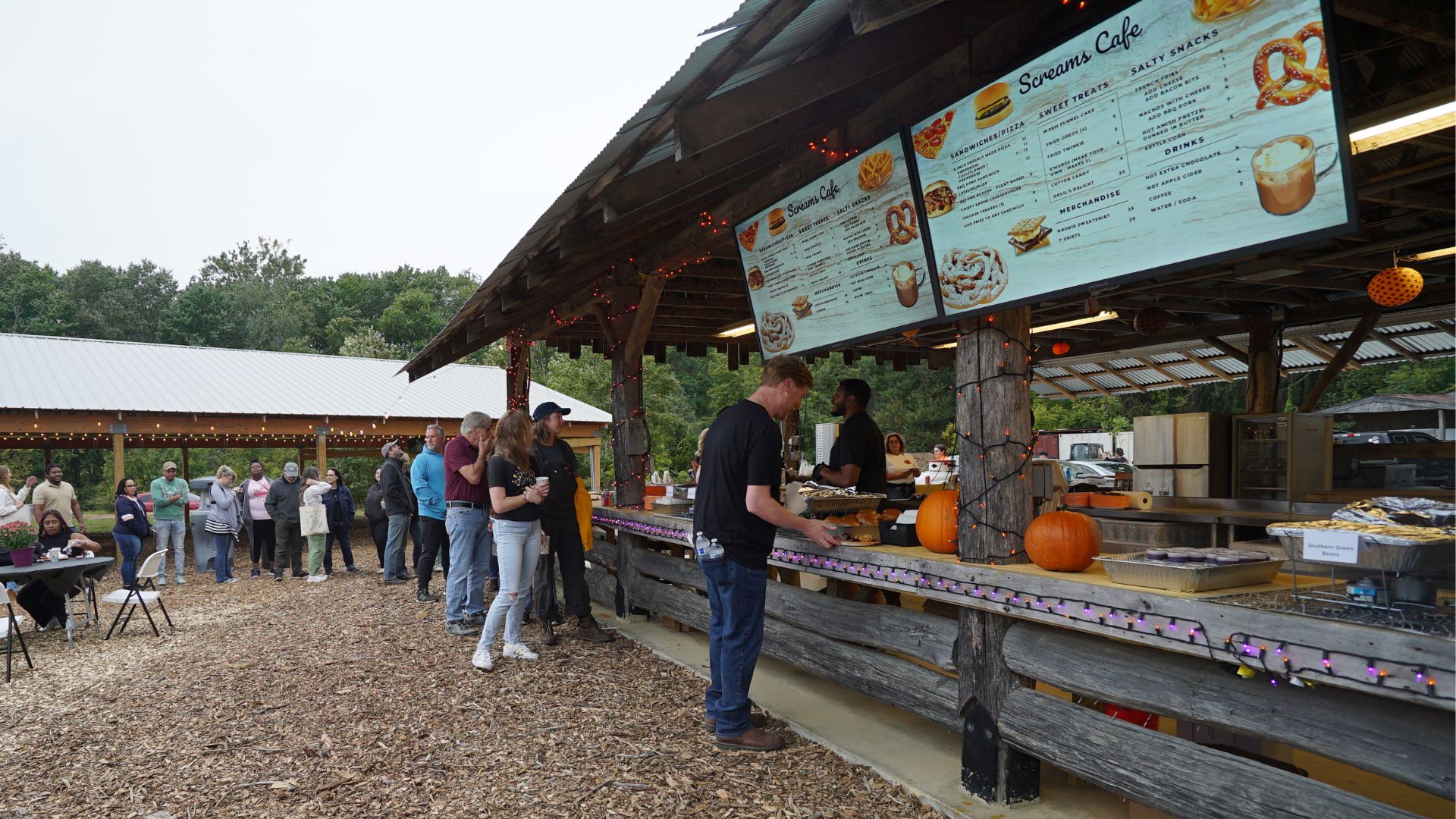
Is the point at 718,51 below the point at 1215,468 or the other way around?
the other way around

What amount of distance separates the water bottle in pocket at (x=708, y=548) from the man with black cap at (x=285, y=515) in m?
9.27

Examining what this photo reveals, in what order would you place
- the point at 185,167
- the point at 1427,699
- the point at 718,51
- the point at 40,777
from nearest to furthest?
the point at 1427,699
the point at 718,51
the point at 40,777
the point at 185,167

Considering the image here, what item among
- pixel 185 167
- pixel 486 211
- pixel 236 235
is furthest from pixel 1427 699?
pixel 486 211

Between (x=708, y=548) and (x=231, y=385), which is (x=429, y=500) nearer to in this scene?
(x=708, y=548)

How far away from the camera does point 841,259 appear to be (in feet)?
16.4

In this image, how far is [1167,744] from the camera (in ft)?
9.66

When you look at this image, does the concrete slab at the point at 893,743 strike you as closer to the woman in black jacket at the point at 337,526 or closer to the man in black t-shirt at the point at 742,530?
the man in black t-shirt at the point at 742,530

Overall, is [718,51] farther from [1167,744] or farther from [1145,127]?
[1167,744]

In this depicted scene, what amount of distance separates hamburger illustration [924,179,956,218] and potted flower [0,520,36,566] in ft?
26.9

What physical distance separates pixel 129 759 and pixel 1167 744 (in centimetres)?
482

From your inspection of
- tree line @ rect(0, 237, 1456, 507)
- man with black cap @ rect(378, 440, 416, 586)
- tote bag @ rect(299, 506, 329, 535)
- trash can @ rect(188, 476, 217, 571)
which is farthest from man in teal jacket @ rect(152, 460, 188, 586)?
tree line @ rect(0, 237, 1456, 507)

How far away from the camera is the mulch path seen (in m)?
3.81

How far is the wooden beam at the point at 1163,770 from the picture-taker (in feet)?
8.23

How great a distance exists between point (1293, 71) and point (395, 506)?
33.6 feet
